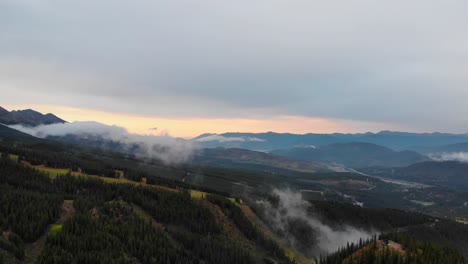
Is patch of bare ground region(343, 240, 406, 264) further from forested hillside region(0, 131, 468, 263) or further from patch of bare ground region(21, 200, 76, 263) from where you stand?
patch of bare ground region(21, 200, 76, 263)

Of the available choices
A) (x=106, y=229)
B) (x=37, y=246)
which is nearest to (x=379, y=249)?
(x=106, y=229)

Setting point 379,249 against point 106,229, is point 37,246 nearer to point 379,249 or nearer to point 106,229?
point 106,229

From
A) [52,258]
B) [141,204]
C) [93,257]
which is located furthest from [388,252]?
[141,204]

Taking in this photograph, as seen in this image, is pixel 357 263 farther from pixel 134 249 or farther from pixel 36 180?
pixel 36 180

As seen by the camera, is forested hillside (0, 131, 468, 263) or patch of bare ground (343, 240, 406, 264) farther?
patch of bare ground (343, 240, 406, 264)

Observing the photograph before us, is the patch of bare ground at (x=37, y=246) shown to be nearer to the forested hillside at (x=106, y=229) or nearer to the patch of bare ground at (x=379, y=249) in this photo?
the forested hillside at (x=106, y=229)

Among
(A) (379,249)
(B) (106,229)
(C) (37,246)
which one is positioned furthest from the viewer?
(A) (379,249)

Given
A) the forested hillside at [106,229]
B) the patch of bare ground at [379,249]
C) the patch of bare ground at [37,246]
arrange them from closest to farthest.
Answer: the patch of bare ground at [37,246]
the forested hillside at [106,229]
the patch of bare ground at [379,249]

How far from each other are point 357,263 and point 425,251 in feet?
91.1

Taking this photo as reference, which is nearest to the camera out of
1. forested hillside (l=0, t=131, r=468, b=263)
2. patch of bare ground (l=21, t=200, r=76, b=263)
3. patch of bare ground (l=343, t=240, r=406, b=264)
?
patch of bare ground (l=21, t=200, r=76, b=263)

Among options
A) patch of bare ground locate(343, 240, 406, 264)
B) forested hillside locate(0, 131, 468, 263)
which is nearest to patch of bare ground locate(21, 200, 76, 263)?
forested hillside locate(0, 131, 468, 263)

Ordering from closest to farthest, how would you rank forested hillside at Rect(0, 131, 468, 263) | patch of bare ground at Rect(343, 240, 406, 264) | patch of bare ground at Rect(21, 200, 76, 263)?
patch of bare ground at Rect(21, 200, 76, 263)
forested hillside at Rect(0, 131, 468, 263)
patch of bare ground at Rect(343, 240, 406, 264)

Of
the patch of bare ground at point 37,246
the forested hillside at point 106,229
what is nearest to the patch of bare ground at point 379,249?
the forested hillside at point 106,229

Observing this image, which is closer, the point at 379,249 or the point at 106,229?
the point at 106,229
